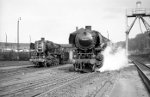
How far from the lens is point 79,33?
15.7m

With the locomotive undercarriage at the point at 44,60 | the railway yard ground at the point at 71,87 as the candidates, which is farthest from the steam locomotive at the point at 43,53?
the railway yard ground at the point at 71,87

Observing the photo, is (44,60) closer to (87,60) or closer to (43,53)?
(43,53)

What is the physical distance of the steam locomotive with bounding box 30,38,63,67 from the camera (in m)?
20.6

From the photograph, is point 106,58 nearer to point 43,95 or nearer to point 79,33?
point 79,33

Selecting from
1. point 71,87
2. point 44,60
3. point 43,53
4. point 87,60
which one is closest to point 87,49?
point 87,60

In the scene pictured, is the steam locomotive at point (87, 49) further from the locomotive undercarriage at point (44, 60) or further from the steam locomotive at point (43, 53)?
the steam locomotive at point (43, 53)

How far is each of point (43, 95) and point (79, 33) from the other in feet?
30.1

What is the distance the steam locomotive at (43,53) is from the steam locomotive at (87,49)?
5782 millimetres

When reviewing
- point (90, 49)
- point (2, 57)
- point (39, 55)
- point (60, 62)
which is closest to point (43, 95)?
point (90, 49)

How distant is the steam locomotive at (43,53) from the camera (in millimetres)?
20603

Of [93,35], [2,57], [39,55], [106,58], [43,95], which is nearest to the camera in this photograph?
[43,95]

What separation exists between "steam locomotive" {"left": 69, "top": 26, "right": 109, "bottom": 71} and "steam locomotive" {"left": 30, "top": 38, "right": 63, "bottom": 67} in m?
5.78

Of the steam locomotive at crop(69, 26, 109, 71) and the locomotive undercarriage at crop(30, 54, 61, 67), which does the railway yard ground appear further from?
the locomotive undercarriage at crop(30, 54, 61, 67)

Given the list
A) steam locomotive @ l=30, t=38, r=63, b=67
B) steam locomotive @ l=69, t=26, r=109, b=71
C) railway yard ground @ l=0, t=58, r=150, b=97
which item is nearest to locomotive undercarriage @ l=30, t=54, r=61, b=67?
steam locomotive @ l=30, t=38, r=63, b=67
